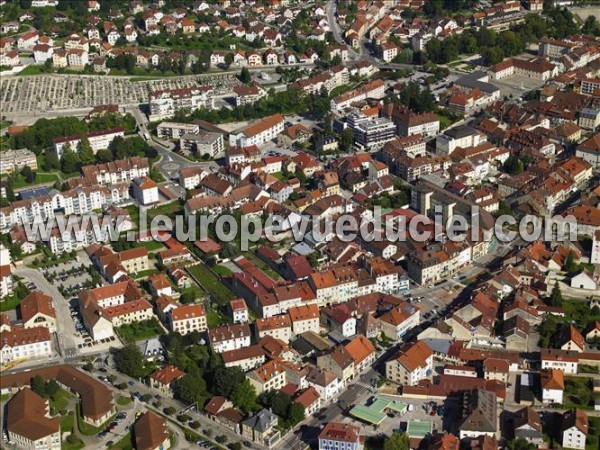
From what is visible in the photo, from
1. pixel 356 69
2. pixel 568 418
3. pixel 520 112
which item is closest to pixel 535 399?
pixel 568 418

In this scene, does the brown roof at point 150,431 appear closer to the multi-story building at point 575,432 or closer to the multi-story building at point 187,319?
the multi-story building at point 187,319

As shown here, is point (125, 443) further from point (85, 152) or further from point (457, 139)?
point (457, 139)

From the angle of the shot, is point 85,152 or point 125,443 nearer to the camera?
point 125,443

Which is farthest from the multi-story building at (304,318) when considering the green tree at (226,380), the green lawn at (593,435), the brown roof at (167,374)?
the green lawn at (593,435)

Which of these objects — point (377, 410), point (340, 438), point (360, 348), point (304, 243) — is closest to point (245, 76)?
point (304, 243)

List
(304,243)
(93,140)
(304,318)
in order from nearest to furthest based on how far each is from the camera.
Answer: (304,318), (304,243), (93,140)

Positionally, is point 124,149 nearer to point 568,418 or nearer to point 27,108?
point 27,108
